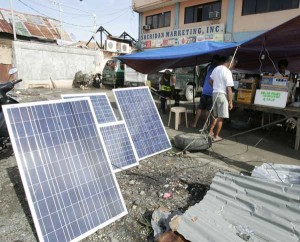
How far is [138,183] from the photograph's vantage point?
376 centimetres

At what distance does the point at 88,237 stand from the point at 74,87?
15770mm

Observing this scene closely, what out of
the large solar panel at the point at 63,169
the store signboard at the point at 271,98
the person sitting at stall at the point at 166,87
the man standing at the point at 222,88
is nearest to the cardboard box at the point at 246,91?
the store signboard at the point at 271,98

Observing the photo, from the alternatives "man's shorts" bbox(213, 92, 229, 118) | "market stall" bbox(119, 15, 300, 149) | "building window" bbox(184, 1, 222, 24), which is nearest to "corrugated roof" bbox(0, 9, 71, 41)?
"building window" bbox(184, 1, 222, 24)

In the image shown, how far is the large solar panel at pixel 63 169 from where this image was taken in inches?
98.3

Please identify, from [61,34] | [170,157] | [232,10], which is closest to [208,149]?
[170,157]

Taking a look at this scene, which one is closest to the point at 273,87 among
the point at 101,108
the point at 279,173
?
the point at 279,173

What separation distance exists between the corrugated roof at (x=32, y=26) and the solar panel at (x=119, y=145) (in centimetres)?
1681

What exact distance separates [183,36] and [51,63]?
9115mm

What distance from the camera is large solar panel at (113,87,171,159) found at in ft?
15.6

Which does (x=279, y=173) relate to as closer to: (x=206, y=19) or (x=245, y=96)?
(x=245, y=96)

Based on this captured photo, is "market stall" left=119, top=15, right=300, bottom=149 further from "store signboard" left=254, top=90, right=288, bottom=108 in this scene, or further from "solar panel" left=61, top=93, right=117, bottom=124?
"solar panel" left=61, top=93, right=117, bottom=124

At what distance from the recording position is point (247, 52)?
7078mm

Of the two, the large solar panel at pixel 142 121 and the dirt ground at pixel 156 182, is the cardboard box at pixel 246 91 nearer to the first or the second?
the dirt ground at pixel 156 182

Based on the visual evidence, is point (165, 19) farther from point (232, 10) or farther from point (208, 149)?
point (208, 149)
